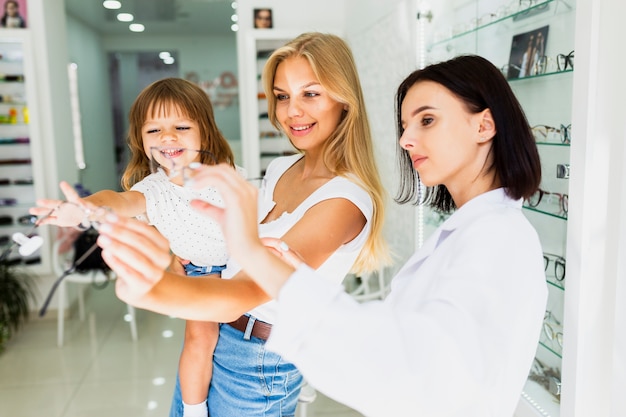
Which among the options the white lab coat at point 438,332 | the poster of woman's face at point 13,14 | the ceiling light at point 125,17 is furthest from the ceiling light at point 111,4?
the white lab coat at point 438,332

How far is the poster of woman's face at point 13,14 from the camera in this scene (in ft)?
14.5

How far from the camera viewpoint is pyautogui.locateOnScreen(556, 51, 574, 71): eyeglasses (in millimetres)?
1756

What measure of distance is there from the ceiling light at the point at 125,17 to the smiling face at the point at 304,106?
6804mm

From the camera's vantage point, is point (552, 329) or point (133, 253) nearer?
point (133, 253)

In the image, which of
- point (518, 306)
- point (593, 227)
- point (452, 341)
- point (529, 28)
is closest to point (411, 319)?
point (452, 341)

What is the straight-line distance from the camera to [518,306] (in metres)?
0.78

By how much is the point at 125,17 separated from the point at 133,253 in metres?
7.61

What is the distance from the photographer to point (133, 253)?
2.31 ft

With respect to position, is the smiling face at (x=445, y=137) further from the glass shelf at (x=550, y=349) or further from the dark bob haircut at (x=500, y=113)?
the glass shelf at (x=550, y=349)

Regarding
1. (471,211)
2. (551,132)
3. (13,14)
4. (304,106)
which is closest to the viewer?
(471,211)

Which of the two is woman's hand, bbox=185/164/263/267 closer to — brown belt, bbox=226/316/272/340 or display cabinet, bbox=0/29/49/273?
brown belt, bbox=226/316/272/340

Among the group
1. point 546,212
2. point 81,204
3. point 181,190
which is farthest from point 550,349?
point 81,204

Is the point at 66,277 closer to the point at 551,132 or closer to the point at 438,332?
the point at 551,132

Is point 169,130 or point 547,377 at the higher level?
point 169,130
